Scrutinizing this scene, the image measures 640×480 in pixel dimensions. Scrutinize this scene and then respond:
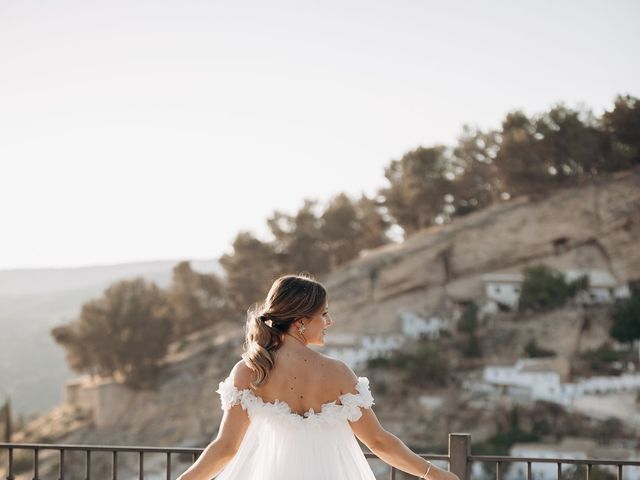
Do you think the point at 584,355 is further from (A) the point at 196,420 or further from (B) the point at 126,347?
(B) the point at 126,347

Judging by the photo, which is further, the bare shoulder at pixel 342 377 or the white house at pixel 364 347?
the white house at pixel 364 347

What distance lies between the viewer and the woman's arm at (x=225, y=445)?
3146 millimetres

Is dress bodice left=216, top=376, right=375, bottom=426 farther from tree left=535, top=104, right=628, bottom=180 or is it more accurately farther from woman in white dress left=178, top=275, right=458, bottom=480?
tree left=535, top=104, right=628, bottom=180

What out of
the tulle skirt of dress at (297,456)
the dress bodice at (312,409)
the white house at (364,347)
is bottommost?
the white house at (364,347)

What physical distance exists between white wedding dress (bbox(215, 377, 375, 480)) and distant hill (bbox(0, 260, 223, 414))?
172 feet

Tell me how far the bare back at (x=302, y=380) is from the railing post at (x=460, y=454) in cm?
191

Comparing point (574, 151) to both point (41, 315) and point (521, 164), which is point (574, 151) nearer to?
point (521, 164)

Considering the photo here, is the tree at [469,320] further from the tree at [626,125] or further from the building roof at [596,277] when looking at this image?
the tree at [626,125]

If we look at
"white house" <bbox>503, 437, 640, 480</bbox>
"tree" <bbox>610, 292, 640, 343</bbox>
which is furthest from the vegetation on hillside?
"white house" <bbox>503, 437, 640, 480</bbox>

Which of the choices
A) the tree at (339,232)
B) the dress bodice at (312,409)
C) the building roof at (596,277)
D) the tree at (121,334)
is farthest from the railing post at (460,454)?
the tree at (339,232)

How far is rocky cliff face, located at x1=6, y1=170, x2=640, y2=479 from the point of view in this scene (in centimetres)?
4644

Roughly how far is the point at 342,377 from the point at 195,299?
5327 cm

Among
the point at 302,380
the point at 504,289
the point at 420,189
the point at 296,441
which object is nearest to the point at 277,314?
the point at 302,380

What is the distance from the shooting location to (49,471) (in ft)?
135
